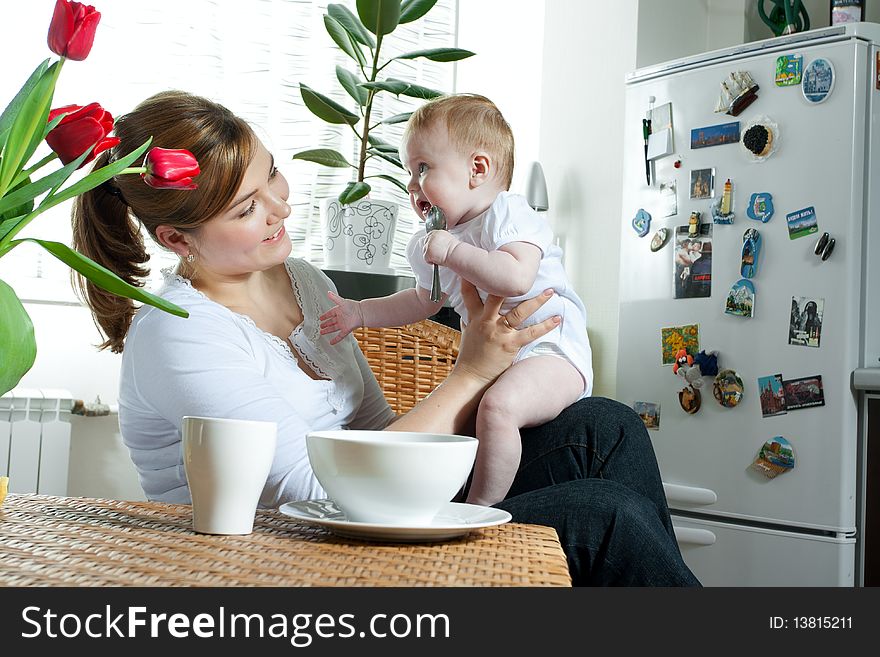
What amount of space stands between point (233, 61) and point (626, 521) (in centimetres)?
245

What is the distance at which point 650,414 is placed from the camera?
8.68 ft

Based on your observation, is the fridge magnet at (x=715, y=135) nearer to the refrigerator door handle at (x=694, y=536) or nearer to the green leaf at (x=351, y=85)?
the green leaf at (x=351, y=85)

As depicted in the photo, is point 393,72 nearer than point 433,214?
No

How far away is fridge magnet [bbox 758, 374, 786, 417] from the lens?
91.7 inches

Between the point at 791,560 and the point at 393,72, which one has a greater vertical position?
the point at 393,72

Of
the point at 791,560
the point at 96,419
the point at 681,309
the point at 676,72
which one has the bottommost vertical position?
the point at 791,560

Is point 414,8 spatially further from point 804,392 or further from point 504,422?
point 504,422

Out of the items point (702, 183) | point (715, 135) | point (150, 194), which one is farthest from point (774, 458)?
point (150, 194)

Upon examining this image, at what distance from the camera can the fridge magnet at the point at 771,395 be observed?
7.64 ft

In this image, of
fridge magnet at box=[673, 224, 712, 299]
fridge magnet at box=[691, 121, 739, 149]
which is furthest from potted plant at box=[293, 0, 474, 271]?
fridge magnet at box=[673, 224, 712, 299]

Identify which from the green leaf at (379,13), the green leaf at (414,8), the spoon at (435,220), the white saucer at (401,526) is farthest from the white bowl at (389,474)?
the green leaf at (414,8)

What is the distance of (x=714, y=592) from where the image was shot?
23.6 inches

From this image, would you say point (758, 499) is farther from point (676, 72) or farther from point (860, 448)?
point (676, 72)

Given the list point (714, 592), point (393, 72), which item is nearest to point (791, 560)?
point (714, 592)
